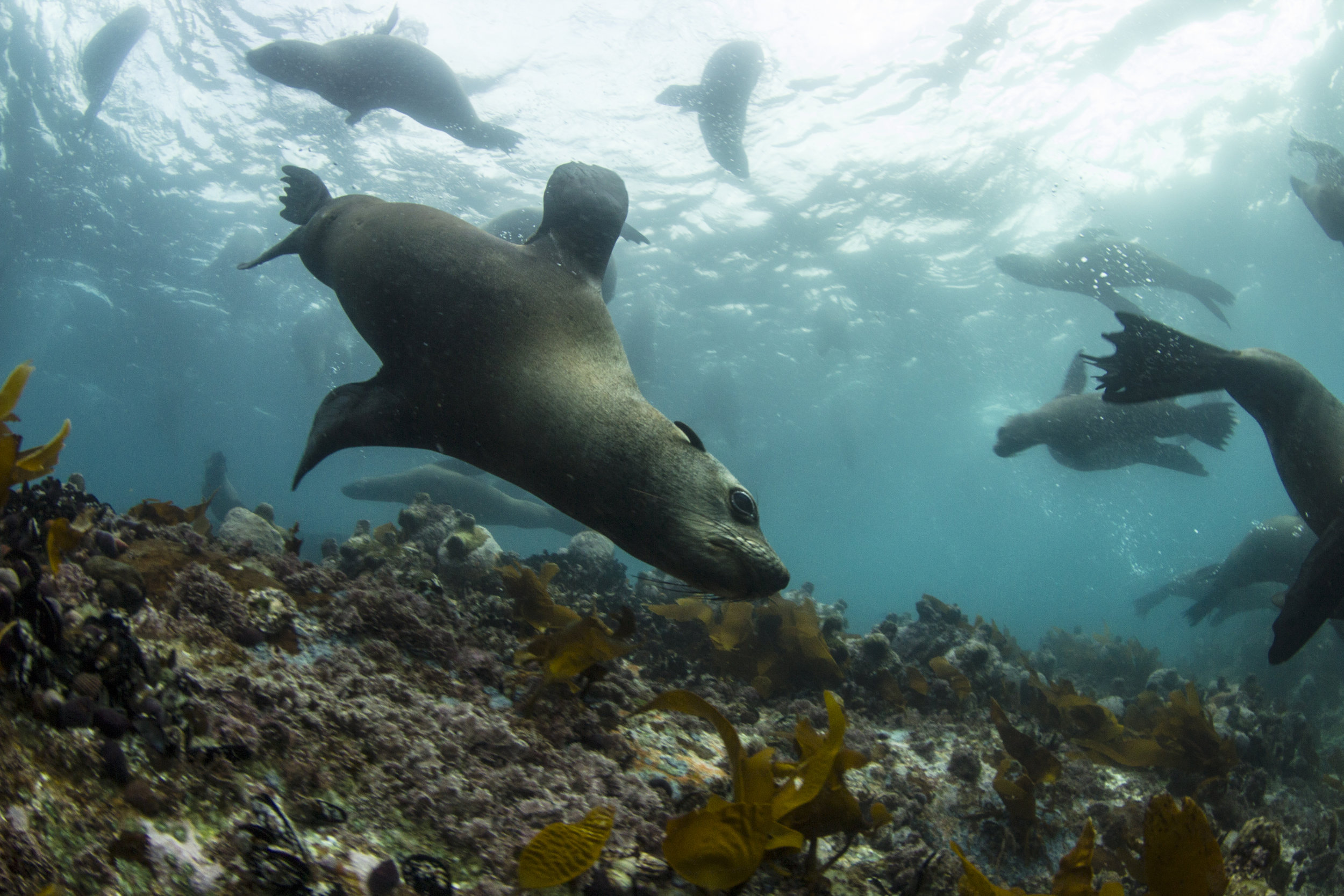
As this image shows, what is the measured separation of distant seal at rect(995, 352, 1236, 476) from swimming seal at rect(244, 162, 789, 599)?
25.7 ft

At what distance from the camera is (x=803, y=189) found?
733 inches

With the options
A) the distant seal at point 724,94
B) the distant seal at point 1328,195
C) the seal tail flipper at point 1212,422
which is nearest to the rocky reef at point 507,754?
the seal tail flipper at point 1212,422

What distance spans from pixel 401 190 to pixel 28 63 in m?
9.35

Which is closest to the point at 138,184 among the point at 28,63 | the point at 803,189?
the point at 28,63

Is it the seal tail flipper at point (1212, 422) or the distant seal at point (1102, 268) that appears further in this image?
the distant seal at point (1102, 268)

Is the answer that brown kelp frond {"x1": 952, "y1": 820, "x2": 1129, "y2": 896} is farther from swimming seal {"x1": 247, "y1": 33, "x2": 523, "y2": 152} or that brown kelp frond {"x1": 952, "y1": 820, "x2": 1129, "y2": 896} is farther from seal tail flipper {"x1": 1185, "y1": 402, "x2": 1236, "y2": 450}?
seal tail flipper {"x1": 1185, "y1": 402, "x2": 1236, "y2": 450}

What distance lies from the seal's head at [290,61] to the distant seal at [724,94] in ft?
19.0

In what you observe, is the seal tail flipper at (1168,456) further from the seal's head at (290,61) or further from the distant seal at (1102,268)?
the seal's head at (290,61)

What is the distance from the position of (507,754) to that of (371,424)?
1.91 meters

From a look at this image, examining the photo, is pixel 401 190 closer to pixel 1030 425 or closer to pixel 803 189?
pixel 803 189

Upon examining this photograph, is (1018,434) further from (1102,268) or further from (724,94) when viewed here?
(1102,268)

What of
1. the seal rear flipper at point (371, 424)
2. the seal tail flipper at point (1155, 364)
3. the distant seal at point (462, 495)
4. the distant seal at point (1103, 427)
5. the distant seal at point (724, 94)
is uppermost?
the distant seal at point (724, 94)

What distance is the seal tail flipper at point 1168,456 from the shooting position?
960 cm

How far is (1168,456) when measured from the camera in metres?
9.76
